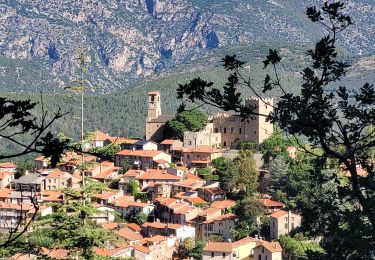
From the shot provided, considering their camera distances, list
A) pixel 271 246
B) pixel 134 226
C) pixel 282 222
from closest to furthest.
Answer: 1. pixel 271 246
2. pixel 282 222
3. pixel 134 226

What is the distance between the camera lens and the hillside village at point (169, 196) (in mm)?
41219

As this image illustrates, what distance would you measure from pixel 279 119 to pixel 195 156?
4050 cm

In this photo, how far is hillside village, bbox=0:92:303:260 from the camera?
41.2m

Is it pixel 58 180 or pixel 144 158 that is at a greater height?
pixel 144 158

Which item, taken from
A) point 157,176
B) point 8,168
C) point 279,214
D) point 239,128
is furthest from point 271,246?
point 8,168

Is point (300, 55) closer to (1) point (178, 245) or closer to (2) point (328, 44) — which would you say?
(1) point (178, 245)

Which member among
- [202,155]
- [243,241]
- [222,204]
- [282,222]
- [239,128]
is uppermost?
[239,128]

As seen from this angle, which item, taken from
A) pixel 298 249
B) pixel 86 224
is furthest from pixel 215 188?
pixel 86 224

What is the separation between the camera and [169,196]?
49.3m

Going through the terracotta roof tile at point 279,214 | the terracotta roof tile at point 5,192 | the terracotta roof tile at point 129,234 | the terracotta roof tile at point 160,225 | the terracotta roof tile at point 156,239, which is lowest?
the terracotta roof tile at point 156,239

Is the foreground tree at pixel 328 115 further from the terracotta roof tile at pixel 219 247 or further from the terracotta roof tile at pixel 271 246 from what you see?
the terracotta roof tile at pixel 219 247

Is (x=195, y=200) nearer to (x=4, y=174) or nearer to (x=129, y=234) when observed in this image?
(x=129, y=234)

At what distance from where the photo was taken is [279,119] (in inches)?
400

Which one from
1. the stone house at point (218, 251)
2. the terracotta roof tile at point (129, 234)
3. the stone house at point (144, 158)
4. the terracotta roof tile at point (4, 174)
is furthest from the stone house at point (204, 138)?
the stone house at point (218, 251)
